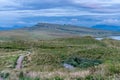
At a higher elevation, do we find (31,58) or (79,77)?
(79,77)

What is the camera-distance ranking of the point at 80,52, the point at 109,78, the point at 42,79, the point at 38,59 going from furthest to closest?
the point at 80,52 → the point at 38,59 → the point at 42,79 → the point at 109,78

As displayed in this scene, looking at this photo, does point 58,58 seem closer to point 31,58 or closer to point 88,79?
point 31,58

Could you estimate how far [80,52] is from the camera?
75.8 m

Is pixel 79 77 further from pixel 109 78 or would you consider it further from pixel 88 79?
pixel 109 78

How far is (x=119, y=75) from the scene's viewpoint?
13.1m

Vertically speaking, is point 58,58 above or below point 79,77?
below

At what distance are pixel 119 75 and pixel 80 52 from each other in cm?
6275

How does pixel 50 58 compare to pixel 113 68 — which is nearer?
pixel 113 68

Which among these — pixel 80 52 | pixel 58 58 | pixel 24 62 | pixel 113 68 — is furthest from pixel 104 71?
pixel 80 52

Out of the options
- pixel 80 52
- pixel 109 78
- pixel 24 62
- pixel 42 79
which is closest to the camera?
pixel 109 78

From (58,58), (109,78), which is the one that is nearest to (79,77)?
(109,78)

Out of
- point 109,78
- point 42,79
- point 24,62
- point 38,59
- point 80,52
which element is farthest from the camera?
point 80,52

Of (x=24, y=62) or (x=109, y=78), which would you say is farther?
(x=24, y=62)

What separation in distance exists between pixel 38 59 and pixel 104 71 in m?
51.4
